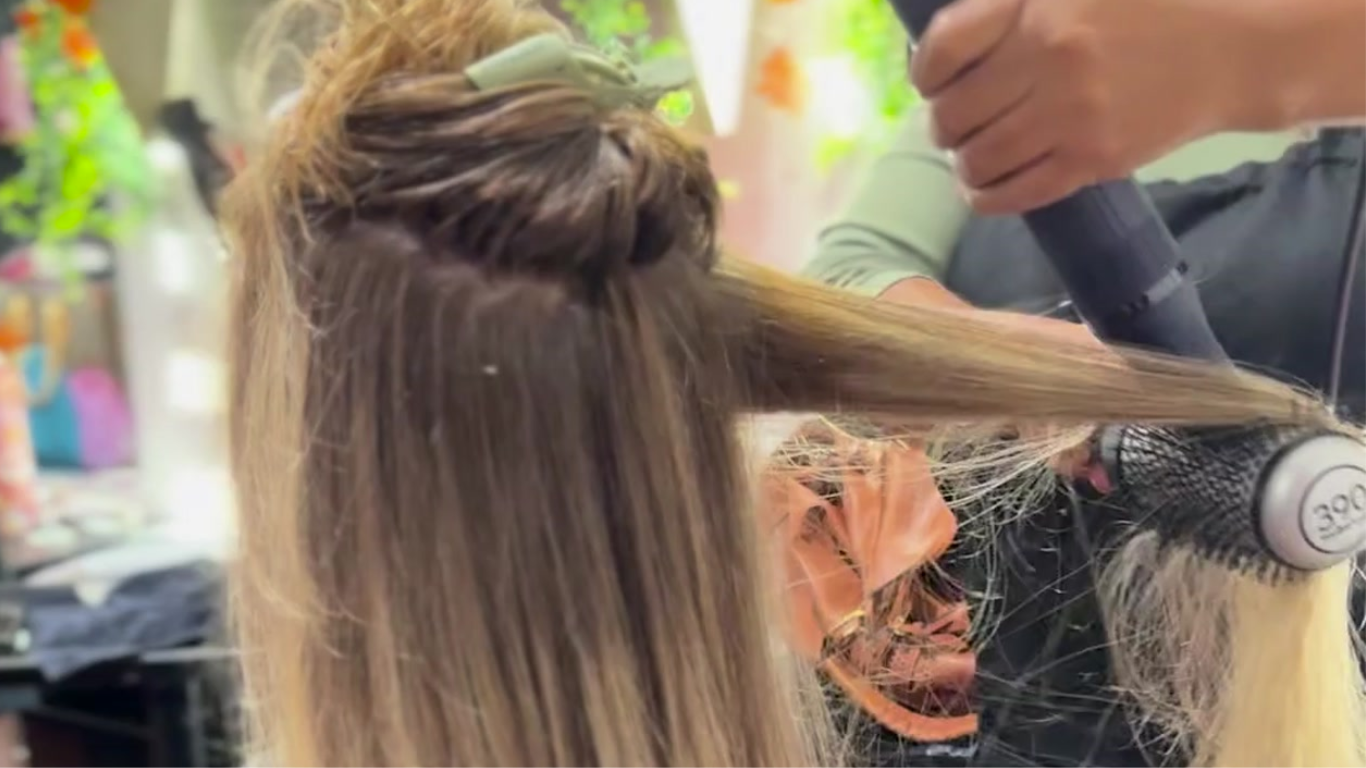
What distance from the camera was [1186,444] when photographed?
54 centimetres

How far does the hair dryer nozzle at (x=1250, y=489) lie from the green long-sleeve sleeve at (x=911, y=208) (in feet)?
0.35

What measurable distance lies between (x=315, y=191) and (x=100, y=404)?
53cm

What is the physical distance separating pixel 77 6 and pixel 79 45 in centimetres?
3

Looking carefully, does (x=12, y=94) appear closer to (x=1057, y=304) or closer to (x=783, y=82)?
(x=783, y=82)

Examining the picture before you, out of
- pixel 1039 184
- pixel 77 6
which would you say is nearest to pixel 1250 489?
pixel 1039 184

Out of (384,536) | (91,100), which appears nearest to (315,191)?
(384,536)

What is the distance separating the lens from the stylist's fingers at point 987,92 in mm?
498

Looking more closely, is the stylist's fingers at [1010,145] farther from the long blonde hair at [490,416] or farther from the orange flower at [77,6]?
the orange flower at [77,6]

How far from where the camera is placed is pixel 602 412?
451 millimetres

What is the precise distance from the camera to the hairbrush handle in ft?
1.71

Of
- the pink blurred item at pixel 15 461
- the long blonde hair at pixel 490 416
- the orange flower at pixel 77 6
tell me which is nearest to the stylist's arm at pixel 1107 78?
the long blonde hair at pixel 490 416

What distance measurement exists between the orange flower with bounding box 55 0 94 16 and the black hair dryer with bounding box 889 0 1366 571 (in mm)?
526

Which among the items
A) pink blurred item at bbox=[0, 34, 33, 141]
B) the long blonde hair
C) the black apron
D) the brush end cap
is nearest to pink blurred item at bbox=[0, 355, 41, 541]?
pink blurred item at bbox=[0, 34, 33, 141]

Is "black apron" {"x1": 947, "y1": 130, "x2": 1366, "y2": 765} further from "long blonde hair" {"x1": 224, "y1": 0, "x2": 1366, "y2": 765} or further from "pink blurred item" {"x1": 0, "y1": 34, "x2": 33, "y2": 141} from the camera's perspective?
"pink blurred item" {"x1": 0, "y1": 34, "x2": 33, "y2": 141}
